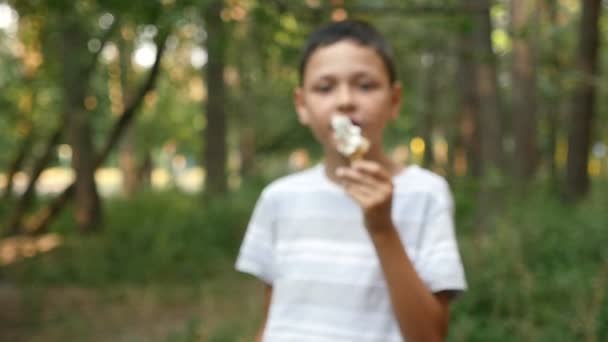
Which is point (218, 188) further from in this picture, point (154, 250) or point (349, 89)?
point (349, 89)

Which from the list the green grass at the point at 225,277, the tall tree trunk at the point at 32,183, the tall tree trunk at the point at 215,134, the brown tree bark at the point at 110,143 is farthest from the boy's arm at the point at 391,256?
the tall tree trunk at the point at 215,134

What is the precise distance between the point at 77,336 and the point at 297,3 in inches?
134

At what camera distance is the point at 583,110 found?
7594mm

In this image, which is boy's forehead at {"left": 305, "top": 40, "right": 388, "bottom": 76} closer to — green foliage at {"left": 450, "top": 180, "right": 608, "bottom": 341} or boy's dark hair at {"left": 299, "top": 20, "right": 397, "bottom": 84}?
boy's dark hair at {"left": 299, "top": 20, "right": 397, "bottom": 84}

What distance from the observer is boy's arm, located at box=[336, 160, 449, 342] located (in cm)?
131

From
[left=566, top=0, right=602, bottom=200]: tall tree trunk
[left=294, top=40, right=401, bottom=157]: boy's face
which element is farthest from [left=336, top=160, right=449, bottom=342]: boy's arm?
[left=566, top=0, right=602, bottom=200]: tall tree trunk

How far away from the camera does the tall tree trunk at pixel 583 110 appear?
7.16m

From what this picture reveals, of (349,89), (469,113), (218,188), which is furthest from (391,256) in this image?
(469,113)

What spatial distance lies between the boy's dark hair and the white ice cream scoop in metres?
0.19

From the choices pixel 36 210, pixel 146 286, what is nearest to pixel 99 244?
pixel 146 286

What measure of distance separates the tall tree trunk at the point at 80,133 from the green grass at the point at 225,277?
478 millimetres

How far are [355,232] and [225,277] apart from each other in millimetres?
6521

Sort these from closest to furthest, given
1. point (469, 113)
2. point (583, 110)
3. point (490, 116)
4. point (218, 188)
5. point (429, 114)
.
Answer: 1. point (583, 110)
2. point (490, 116)
3. point (218, 188)
4. point (469, 113)
5. point (429, 114)

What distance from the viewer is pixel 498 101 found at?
319 inches
